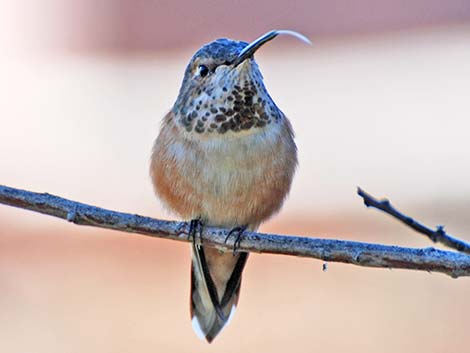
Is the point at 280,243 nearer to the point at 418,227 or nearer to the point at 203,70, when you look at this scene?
the point at 418,227

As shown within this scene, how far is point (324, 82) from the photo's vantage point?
4973 millimetres

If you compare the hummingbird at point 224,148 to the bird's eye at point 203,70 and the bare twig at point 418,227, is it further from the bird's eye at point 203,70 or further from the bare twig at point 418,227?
the bare twig at point 418,227

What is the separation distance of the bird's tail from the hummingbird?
26cm

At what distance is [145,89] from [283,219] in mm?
1270

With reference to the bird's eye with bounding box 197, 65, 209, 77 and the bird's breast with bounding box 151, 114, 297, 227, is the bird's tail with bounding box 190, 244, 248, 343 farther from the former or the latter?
the bird's eye with bounding box 197, 65, 209, 77

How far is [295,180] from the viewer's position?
4594 mm

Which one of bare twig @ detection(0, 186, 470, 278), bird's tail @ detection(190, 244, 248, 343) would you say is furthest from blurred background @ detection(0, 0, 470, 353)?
bare twig @ detection(0, 186, 470, 278)

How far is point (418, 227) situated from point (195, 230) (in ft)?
2.62

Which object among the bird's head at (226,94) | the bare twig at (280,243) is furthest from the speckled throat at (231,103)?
the bare twig at (280,243)

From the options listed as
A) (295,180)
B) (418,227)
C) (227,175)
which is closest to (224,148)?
(227,175)

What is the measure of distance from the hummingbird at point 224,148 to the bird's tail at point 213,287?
260 mm

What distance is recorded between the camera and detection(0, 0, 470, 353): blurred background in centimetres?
414

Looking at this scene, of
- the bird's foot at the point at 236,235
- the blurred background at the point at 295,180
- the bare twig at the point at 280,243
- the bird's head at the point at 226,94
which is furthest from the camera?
the blurred background at the point at 295,180

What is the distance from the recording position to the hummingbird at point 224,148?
7.72ft
